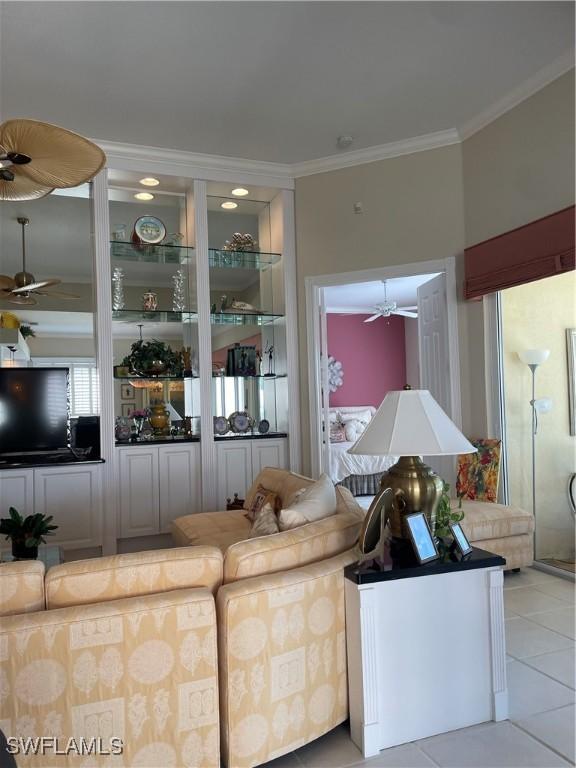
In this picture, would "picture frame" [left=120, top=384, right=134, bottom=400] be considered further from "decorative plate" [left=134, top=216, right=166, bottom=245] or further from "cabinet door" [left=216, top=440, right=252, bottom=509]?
"decorative plate" [left=134, top=216, right=166, bottom=245]

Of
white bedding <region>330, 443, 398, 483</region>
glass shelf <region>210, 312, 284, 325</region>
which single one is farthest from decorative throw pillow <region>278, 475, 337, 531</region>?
white bedding <region>330, 443, 398, 483</region>

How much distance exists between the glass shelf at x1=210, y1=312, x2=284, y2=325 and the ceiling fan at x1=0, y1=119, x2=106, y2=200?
244cm

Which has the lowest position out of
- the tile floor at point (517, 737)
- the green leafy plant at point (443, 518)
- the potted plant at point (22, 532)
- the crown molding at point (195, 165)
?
the tile floor at point (517, 737)

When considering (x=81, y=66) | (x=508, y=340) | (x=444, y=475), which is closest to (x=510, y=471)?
(x=444, y=475)

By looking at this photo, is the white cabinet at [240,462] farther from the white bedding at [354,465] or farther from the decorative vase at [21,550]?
the decorative vase at [21,550]

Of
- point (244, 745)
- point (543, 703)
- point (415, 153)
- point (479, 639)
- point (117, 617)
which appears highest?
point (415, 153)

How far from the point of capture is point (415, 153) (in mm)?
4848

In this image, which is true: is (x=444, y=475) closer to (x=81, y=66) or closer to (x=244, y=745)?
(x=244, y=745)

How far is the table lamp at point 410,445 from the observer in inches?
87.7

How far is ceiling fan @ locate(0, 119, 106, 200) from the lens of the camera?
2.42 m

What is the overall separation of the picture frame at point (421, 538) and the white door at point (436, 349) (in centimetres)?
254

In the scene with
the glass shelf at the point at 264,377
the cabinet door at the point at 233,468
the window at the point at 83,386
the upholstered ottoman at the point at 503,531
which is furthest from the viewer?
the glass shelf at the point at 264,377

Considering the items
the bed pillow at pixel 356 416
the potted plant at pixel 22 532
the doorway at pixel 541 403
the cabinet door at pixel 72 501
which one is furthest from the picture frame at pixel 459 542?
the bed pillow at pixel 356 416

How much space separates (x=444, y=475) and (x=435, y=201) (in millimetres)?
2308
